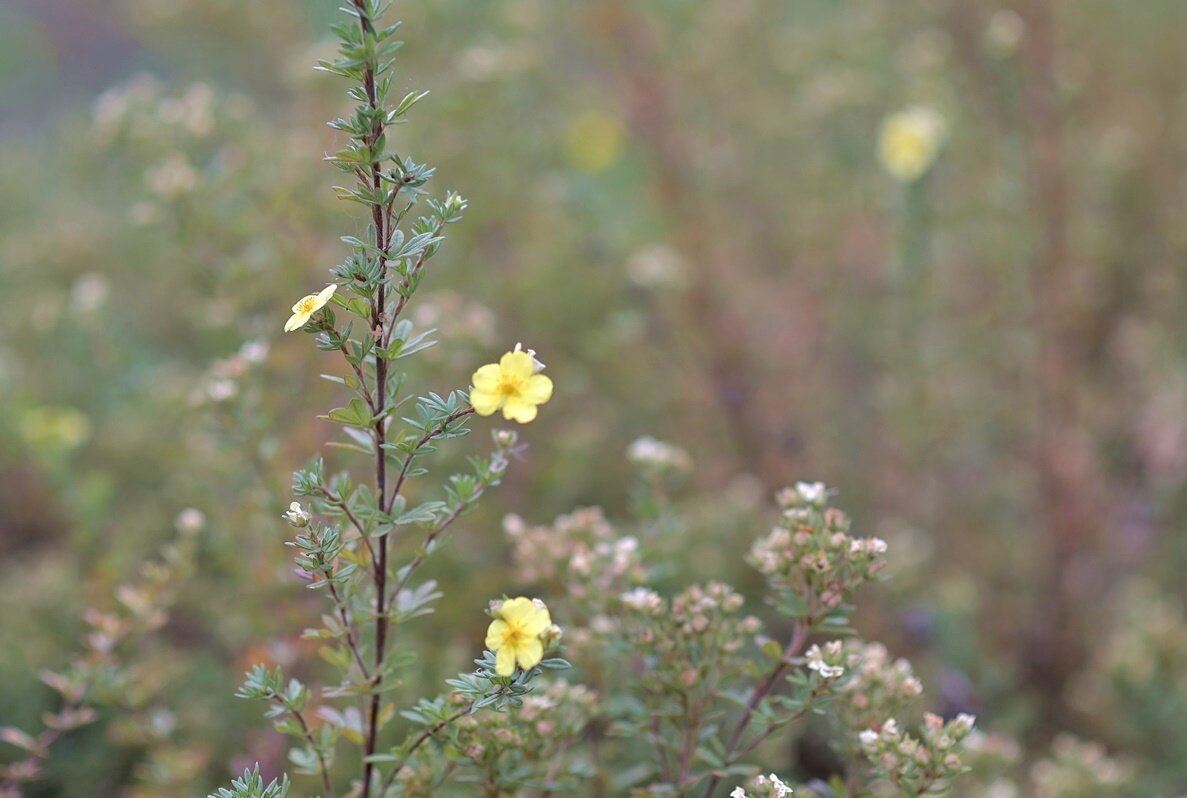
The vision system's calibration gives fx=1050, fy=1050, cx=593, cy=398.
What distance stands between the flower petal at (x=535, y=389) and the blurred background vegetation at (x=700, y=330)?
2.64 ft

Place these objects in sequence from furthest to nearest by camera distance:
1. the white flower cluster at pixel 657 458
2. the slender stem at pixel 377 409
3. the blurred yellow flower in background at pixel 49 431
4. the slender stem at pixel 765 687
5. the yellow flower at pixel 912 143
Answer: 1. the yellow flower at pixel 912 143
2. the blurred yellow flower in background at pixel 49 431
3. the white flower cluster at pixel 657 458
4. the slender stem at pixel 765 687
5. the slender stem at pixel 377 409

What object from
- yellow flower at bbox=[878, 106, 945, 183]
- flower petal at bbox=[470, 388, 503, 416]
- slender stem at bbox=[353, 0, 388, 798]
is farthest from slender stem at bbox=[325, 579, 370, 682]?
yellow flower at bbox=[878, 106, 945, 183]

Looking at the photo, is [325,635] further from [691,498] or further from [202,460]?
[691,498]

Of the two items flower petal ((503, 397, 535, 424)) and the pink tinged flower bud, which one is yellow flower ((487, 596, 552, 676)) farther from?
the pink tinged flower bud

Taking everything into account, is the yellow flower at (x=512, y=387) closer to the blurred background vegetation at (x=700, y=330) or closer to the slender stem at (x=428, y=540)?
the slender stem at (x=428, y=540)

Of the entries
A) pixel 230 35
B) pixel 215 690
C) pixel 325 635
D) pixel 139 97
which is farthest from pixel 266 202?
pixel 230 35

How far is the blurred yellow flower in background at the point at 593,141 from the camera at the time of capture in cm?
421

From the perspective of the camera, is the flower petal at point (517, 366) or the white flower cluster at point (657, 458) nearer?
the flower petal at point (517, 366)

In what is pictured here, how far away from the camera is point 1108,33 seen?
3928 millimetres

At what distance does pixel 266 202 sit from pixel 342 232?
1.31ft

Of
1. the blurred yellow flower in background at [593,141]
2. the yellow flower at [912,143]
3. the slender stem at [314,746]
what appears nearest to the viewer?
the slender stem at [314,746]

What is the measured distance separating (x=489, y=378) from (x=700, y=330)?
2.29 m

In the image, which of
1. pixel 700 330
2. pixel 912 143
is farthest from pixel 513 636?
pixel 700 330

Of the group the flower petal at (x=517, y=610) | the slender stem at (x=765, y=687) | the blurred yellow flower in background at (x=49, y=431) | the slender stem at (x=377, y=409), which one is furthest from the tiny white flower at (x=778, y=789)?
the blurred yellow flower in background at (x=49, y=431)
